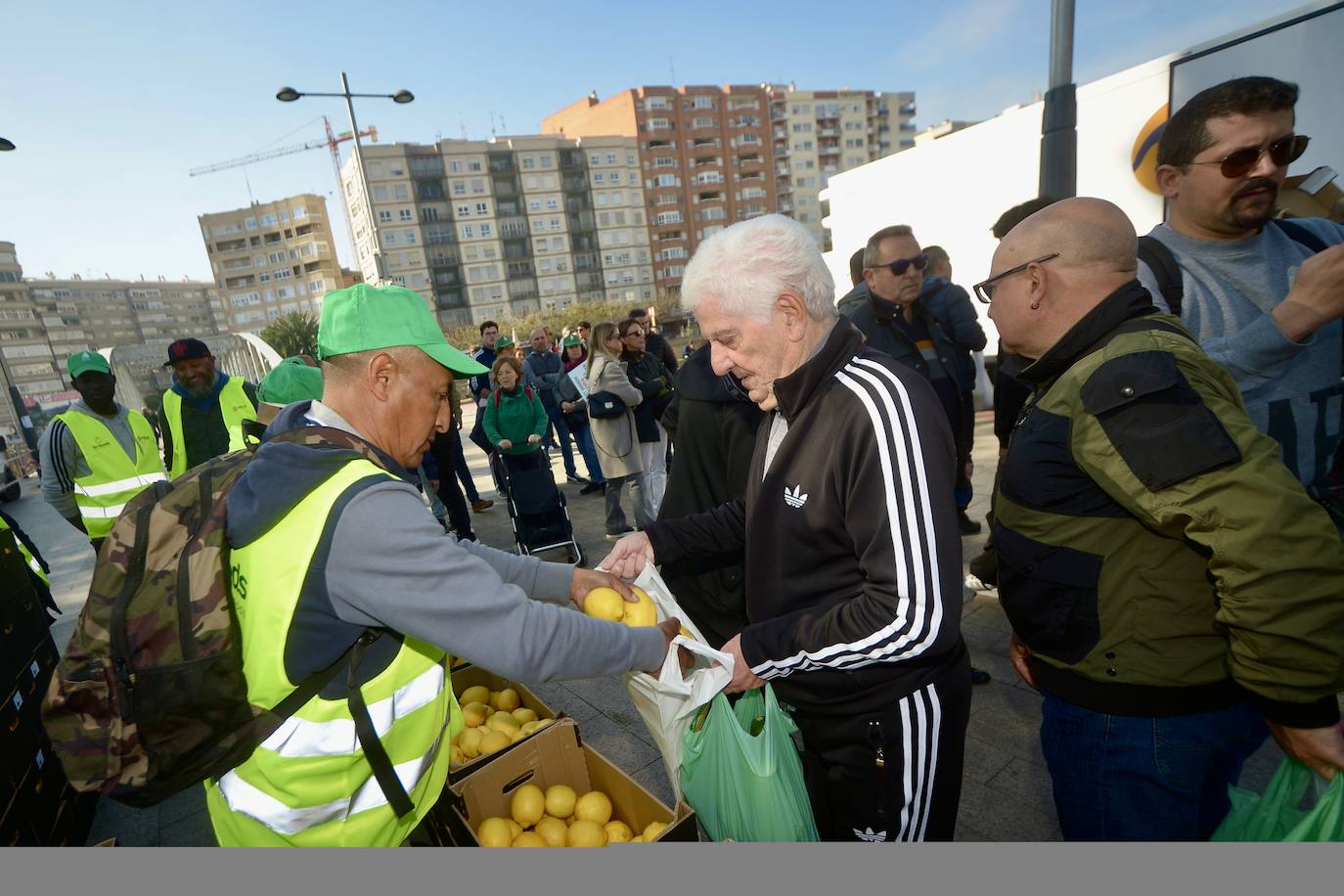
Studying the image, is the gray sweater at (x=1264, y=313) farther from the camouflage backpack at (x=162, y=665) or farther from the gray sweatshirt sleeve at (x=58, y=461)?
the gray sweatshirt sleeve at (x=58, y=461)

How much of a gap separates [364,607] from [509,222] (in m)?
77.1

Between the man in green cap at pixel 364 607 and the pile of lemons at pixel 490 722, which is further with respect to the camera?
the pile of lemons at pixel 490 722

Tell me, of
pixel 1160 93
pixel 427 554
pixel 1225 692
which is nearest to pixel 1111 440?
pixel 1225 692

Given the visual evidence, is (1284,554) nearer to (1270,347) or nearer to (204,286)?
(1270,347)

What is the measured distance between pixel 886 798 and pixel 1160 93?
9708 mm

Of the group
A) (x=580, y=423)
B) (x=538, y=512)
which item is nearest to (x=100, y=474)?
(x=538, y=512)

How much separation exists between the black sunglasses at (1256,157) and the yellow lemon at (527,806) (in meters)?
3.01

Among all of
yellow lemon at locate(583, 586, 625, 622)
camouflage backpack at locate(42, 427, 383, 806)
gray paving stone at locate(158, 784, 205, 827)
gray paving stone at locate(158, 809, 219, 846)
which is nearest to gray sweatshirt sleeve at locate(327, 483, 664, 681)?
camouflage backpack at locate(42, 427, 383, 806)

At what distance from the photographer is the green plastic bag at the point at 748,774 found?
1.71 meters

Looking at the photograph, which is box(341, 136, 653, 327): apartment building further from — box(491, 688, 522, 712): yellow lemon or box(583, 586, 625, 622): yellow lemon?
box(583, 586, 625, 622): yellow lemon

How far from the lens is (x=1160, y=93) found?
770 cm

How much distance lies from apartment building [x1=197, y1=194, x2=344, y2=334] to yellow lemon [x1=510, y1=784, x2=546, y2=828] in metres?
104

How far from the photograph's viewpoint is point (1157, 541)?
1365mm

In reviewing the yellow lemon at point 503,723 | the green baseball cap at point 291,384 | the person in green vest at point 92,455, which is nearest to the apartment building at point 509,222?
the person in green vest at point 92,455
